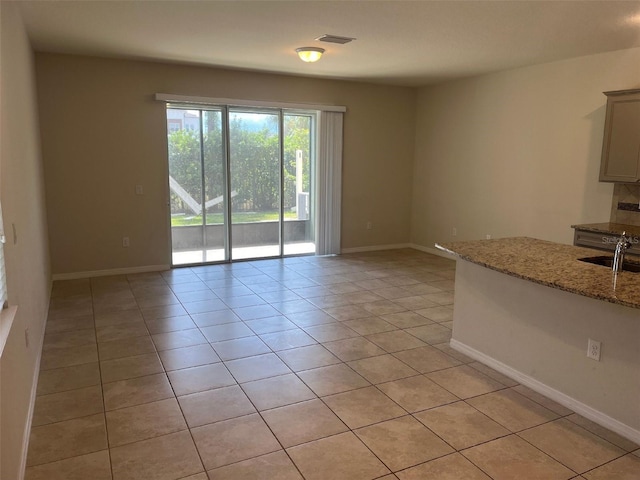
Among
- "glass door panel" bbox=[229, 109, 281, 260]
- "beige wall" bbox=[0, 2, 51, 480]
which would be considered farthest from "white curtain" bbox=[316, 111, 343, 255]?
"beige wall" bbox=[0, 2, 51, 480]

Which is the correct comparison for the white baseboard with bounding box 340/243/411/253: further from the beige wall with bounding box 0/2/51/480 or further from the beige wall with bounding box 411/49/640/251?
the beige wall with bounding box 0/2/51/480

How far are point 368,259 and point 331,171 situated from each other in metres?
1.39

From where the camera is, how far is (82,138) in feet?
17.7

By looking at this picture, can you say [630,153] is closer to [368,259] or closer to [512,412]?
[512,412]

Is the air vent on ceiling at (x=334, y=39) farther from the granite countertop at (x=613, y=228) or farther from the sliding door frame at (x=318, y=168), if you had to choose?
the granite countertop at (x=613, y=228)

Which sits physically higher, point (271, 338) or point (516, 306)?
point (516, 306)

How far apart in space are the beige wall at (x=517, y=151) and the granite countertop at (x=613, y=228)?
1.04 ft

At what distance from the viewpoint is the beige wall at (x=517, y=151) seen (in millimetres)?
4871

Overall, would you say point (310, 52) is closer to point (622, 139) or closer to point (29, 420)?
point (622, 139)

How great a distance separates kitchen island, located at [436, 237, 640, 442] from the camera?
2488 mm

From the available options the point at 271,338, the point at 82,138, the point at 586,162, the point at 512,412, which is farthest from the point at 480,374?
the point at 82,138

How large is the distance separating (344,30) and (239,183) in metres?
2.91

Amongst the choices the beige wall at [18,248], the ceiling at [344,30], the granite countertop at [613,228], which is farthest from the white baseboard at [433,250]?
the beige wall at [18,248]

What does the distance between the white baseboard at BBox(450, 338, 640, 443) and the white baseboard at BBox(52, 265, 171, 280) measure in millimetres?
3901
